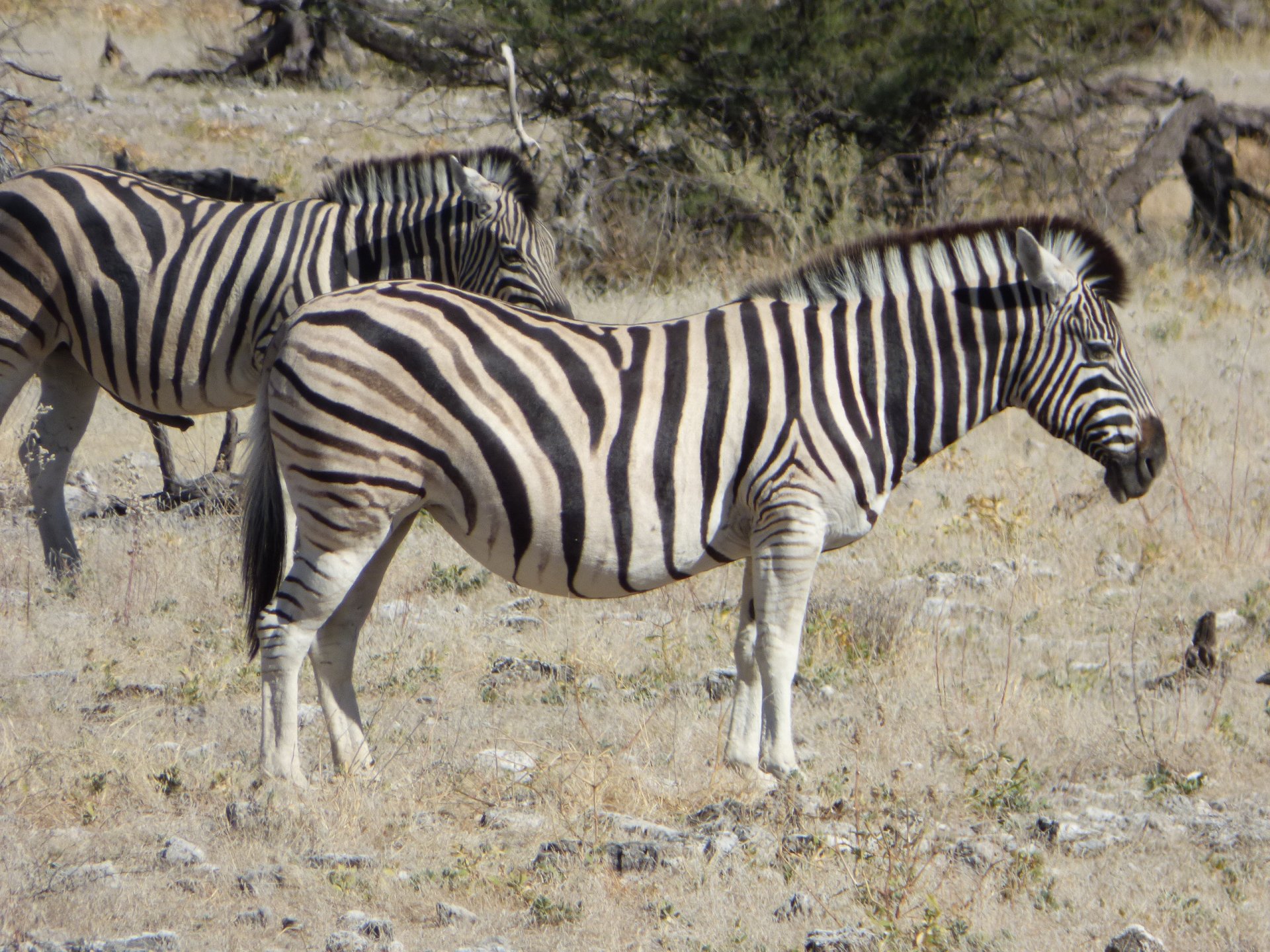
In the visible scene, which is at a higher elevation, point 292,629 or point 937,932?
point 292,629

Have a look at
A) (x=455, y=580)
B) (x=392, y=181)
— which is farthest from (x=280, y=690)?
(x=392, y=181)

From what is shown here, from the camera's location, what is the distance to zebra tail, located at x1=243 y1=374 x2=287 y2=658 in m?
4.88

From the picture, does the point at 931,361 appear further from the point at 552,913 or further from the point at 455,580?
the point at 455,580

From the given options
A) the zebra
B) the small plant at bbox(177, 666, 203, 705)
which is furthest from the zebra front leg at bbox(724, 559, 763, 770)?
the zebra

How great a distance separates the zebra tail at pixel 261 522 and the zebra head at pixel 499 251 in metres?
2.30

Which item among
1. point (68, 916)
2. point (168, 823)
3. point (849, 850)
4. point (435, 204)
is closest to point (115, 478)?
point (435, 204)

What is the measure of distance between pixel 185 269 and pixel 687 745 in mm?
3464

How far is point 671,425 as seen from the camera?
182 inches

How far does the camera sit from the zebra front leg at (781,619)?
4609 mm

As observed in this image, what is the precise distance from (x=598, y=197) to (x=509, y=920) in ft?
35.5

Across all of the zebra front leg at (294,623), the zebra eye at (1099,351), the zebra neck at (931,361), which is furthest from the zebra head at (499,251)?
the zebra eye at (1099,351)

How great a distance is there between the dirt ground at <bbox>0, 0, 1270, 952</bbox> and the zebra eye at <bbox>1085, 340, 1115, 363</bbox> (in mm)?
1452

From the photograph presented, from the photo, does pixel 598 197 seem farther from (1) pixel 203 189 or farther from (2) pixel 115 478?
(2) pixel 115 478

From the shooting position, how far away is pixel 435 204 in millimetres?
6992
